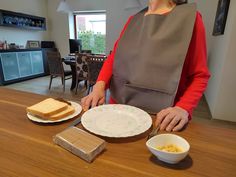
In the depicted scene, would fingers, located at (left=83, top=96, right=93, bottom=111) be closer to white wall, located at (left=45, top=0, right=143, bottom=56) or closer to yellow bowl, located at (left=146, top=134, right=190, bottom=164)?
→ yellow bowl, located at (left=146, top=134, right=190, bottom=164)

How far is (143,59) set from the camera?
0.76 meters

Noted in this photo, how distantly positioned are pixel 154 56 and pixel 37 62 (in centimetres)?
473

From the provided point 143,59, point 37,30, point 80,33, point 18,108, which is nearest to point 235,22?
point 143,59

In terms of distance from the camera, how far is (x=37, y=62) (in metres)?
4.76

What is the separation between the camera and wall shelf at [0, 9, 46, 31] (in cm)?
408

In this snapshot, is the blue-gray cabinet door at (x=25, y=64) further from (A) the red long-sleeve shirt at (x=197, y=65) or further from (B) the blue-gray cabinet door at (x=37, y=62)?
(A) the red long-sleeve shirt at (x=197, y=65)

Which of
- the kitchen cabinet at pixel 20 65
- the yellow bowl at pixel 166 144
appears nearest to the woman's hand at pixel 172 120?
the yellow bowl at pixel 166 144

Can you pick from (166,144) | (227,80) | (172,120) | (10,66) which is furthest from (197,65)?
(10,66)

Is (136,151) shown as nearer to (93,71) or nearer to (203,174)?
(203,174)

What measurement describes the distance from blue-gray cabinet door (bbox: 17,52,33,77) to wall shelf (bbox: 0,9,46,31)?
2.54ft

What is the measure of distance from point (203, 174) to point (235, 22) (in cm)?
234

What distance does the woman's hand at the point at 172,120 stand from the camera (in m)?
0.59

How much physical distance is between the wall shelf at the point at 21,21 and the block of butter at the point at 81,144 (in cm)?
469

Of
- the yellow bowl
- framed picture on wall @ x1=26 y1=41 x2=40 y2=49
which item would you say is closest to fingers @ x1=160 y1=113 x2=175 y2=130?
the yellow bowl
